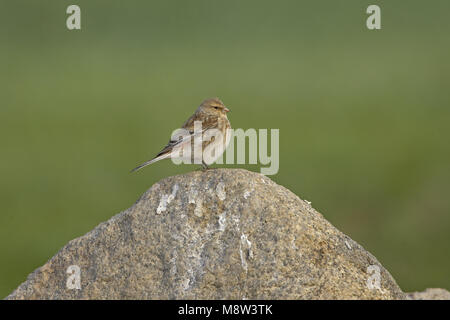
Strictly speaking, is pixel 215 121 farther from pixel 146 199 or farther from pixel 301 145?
Result: pixel 301 145

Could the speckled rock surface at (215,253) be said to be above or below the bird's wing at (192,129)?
below

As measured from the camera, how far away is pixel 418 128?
3762 centimetres

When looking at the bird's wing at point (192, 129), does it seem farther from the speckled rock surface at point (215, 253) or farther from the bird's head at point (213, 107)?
the speckled rock surface at point (215, 253)

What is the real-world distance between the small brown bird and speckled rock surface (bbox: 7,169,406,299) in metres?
1.45

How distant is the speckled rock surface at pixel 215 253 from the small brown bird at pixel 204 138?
145 centimetres

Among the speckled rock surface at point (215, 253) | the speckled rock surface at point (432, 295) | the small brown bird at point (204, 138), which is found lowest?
the speckled rock surface at point (432, 295)

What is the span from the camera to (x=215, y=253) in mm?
8227

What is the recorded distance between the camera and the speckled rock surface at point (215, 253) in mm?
8062

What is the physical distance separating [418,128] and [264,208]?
99.4ft

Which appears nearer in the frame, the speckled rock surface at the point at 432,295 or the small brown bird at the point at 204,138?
the small brown bird at the point at 204,138

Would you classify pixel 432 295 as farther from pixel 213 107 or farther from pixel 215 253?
pixel 215 253

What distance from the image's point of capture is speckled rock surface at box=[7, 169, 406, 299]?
806cm

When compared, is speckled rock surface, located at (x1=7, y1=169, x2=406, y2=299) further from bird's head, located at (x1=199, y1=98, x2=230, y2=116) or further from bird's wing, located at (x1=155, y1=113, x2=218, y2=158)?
bird's head, located at (x1=199, y1=98, x2=230, y2=116)

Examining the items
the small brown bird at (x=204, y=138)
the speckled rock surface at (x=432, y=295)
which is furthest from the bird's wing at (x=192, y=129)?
the speckled rock surface at (x=432, y=295)
